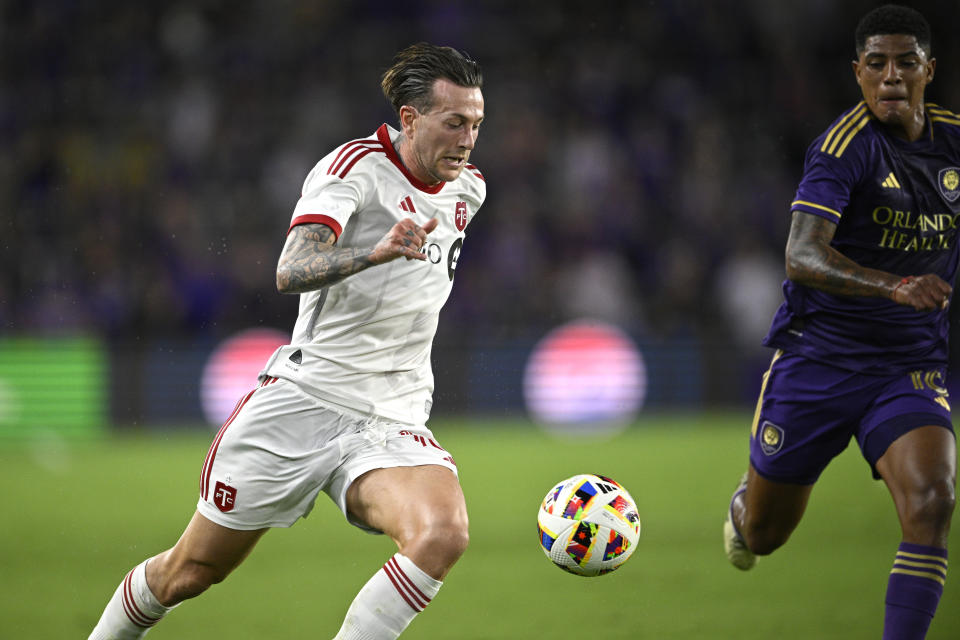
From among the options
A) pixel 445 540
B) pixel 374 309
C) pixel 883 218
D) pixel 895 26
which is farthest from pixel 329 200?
pixel 895 26

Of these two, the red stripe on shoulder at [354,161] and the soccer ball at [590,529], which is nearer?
the red stripe on shoulder at [354,161]

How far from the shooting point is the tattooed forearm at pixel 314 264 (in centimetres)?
387

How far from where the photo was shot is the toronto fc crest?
181 inches

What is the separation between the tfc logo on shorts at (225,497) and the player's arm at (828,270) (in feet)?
7.29

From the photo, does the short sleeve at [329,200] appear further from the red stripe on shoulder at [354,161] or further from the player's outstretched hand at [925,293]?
the player's outstretched hand at [925,293]

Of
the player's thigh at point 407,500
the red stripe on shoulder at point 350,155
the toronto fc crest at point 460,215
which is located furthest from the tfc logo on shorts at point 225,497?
the toronto fc crest at point 460,215

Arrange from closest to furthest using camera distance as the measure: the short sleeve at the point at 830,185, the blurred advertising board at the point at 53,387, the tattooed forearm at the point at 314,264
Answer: the tattooed forearm at the point at 314,264 < the short sleeve at the point at 830,185 < the blurred advertising board at the point at 53,387

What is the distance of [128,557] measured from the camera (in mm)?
7570

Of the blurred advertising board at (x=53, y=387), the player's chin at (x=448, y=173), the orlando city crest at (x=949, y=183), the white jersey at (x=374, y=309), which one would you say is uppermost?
the orlando city crest at (x=949, y=183)

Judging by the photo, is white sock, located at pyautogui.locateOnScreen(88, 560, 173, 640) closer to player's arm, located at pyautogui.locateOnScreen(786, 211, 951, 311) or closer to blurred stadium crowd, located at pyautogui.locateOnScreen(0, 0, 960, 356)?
player's arm, located at pyautogui.locateOnScreen(786, 211, 951, 311)

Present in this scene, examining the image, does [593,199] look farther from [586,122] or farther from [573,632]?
[573,632]

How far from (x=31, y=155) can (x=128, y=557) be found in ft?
33.5

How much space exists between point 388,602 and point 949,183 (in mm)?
2679

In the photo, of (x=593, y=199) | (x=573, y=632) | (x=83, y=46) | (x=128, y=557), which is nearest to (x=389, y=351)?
(x=573, y=632)
